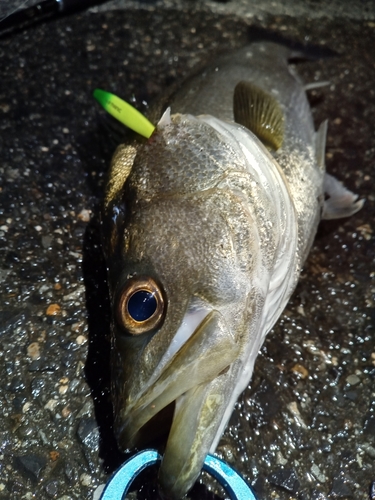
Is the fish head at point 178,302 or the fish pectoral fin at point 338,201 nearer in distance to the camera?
the fish head at point 178,302

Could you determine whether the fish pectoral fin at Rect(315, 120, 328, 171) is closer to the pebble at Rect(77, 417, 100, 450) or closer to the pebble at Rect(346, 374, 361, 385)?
the pebble at Rect(346, 374, 361, 385)

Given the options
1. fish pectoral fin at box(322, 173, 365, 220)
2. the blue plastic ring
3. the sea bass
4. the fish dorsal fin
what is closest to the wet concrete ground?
fish pectoral fin at box(322, 173, 365, 220)

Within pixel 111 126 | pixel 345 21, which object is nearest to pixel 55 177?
pixel 111 126

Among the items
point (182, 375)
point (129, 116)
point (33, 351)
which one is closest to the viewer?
point (182, 375)

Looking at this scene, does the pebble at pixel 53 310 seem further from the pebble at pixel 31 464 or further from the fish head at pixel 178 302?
the pebble at pixel 31 464

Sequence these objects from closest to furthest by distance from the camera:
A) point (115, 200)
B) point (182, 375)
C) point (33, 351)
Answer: point (182, 375)
point (115, 200)
point (33, 351)

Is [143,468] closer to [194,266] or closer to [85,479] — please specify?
[85,479]

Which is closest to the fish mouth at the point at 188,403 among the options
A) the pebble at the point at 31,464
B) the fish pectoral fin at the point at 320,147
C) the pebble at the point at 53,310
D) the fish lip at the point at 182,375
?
the fish lip at the point at 182,375


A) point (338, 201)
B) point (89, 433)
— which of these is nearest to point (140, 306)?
point (89, 433)
